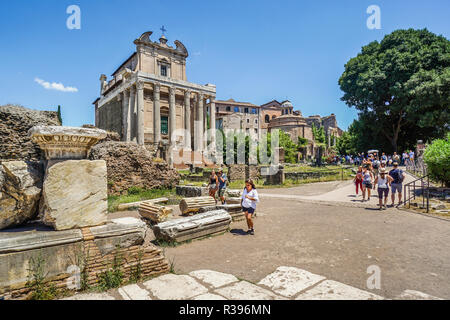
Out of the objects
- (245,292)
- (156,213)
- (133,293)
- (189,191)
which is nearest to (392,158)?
(189,191)

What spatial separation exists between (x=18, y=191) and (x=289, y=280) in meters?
4.03

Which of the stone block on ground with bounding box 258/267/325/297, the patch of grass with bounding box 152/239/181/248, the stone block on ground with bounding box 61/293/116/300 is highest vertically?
the stone block on ground with bounding box 61/293/116/300

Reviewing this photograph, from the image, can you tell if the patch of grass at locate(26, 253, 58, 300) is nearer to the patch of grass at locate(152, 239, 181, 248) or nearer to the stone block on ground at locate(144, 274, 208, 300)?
the stone block on ground at locate(144, 274, 208, 300)

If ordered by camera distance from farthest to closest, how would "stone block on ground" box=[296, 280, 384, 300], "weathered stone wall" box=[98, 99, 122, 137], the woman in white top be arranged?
"weathered stone wall" box=[98, 99, 122, 137], the woman in white top, "stone block on ground" box=[296, 280, 384, 300]

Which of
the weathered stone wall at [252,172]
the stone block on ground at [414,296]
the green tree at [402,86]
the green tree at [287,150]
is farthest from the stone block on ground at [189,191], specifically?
the green tree at [287,150]

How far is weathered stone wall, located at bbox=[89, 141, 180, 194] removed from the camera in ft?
40.3

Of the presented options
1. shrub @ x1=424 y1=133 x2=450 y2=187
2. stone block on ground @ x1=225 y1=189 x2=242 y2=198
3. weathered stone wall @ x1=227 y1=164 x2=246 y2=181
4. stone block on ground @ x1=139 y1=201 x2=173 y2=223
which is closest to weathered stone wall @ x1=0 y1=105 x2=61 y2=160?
stone block on ground @ x1=139 y1=201 x2=173 y2=223

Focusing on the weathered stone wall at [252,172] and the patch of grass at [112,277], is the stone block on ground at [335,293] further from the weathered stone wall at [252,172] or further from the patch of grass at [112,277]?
the weathered stone wall at [252,172]

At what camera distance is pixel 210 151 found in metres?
37.7

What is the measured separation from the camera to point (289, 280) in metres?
3.79

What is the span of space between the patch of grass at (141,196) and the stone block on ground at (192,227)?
493cm

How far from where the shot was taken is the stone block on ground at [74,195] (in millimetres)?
3307

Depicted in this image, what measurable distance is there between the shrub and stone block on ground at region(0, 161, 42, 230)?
14.2 meters
